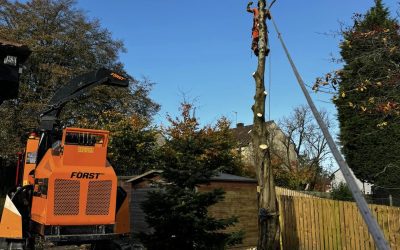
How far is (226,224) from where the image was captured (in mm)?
8711

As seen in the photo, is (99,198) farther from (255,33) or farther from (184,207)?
(255,33)

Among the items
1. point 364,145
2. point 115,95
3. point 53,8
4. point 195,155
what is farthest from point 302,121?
point 195,155

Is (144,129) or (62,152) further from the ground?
(144,129)

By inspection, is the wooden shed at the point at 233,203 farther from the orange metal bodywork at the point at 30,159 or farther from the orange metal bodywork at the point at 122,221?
the orange metal bodywork at the point at 30,159

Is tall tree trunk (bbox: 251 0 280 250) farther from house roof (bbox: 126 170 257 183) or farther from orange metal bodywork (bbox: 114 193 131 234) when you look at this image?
house roof (bbox: 126 170 257 183)

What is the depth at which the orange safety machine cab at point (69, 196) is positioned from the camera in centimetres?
718

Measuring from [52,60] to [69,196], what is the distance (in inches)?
903

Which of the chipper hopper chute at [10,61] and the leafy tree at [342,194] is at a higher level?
the chipper hopper chute at [10,61]

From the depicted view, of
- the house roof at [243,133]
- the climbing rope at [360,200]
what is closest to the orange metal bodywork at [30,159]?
the climbing rope at [360,200]

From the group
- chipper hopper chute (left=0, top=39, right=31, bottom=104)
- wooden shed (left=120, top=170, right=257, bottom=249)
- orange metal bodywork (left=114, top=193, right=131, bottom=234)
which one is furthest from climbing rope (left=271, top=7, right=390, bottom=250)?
wooden shed (left=120, top=170, right=257, bottom=249)

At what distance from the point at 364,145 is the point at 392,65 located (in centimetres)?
2136

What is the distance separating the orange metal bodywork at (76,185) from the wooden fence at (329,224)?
192 inches

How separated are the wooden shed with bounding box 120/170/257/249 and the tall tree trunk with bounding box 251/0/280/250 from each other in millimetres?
6412

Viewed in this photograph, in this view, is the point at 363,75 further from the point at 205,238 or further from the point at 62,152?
the point at 62,152
